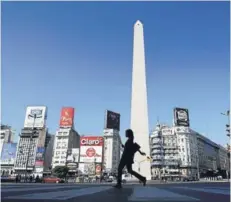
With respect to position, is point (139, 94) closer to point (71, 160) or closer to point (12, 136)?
point (71, 160)

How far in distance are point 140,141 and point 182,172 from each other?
57058 mm

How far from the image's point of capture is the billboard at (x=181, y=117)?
81.9m

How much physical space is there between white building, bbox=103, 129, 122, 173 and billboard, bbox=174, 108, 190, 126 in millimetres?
26016

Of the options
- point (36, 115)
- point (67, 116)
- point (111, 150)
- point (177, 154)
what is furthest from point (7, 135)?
point (177, 154)

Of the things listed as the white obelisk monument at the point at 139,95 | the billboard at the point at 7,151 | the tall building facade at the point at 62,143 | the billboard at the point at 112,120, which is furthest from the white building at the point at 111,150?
the white obelisk monument at the point at 139,95

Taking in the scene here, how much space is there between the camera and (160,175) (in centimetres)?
7825

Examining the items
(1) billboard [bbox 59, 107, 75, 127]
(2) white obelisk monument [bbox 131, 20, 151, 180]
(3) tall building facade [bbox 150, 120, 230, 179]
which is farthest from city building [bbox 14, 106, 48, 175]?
(2) white obelisk monument [bbox 131, 20, 151, 180]

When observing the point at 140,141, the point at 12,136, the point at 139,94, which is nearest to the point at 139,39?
the point at 139,94

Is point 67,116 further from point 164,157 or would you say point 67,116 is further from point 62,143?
point 164,157

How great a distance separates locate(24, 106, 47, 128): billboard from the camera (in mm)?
78500

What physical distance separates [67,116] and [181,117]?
3490 cm

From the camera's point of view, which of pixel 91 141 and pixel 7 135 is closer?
pixel 91 141

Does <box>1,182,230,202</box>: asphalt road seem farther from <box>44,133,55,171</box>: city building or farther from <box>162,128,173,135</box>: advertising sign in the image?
<box>44,133,55,171</box>: city building

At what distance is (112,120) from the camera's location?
269 ft
